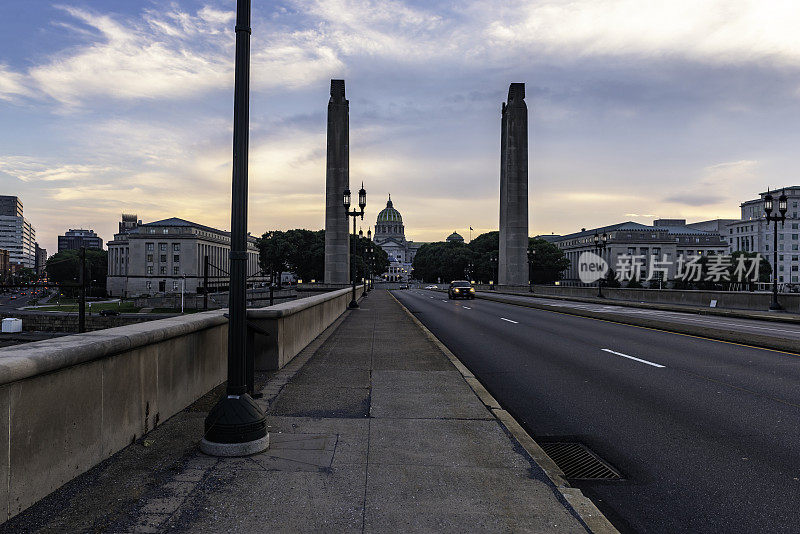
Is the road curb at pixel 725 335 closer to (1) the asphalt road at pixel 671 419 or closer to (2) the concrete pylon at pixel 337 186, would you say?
(1) the asphalt road at pixel 671 419

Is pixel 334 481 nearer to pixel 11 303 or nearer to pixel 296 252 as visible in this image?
pixel 11 303

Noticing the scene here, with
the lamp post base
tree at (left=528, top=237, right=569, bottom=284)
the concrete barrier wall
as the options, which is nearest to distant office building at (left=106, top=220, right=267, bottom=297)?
tree at (left=528, top=237, right=569, bottom=284)

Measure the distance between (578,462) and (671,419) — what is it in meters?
2.32

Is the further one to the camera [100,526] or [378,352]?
[378,352]

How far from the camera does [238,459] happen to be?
5223mm

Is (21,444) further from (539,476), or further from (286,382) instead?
(286,382)

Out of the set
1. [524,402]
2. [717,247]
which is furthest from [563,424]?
[717,247]

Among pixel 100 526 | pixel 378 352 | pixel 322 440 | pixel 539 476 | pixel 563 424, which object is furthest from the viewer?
pixel 378 352

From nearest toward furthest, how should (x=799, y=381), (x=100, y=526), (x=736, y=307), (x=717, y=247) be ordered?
(x=100, y=526) → (x=799, y=381) → (x=736, y=307) → (x=717, y=247)

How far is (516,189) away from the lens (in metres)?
Answer: 76.1

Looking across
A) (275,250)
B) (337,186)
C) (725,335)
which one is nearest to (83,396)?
(725,335)

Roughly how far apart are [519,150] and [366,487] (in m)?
75.0

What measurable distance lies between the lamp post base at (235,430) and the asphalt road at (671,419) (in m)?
3.13

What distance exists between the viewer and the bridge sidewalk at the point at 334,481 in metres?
3.93
